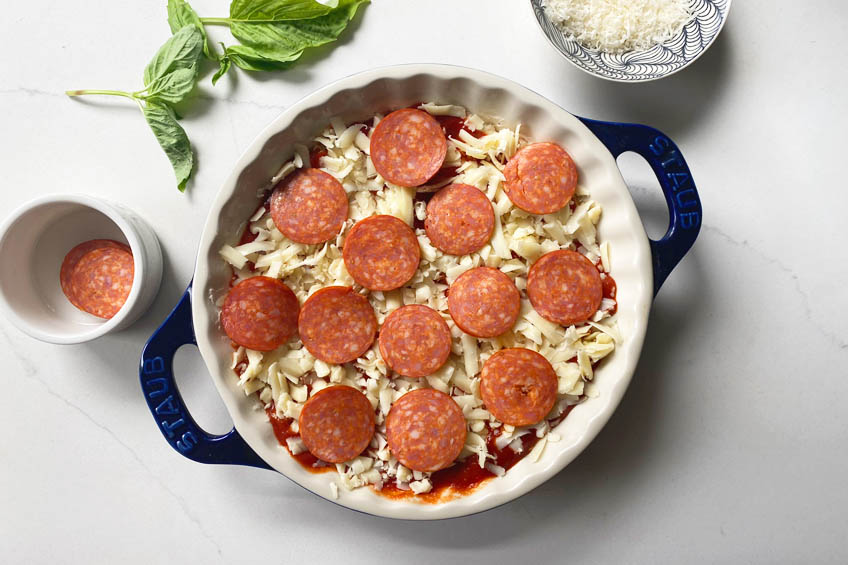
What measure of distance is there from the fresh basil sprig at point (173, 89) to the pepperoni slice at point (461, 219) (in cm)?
70

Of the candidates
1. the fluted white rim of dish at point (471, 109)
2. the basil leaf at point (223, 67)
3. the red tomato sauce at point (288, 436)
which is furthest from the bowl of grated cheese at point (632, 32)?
the red tomato sauce at point (288, 436)

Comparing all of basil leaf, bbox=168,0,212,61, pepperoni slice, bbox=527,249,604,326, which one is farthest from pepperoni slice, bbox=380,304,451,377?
basil leaf, bbox=168,0,212,61

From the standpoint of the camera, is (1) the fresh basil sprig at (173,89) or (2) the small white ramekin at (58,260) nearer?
(2) the small white ramekin at (58,260)

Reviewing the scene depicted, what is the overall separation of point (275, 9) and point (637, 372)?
4.59 ft

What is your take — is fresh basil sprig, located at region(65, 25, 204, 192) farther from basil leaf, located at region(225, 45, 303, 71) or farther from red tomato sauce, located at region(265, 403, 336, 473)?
red tomato sauce, located at region(265, 403, 336, 473)

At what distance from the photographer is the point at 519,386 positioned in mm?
1446

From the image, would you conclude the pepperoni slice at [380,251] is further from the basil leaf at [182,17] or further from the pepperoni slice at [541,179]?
the basil leaf at [182,17]

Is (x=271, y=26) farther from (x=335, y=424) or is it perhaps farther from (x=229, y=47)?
(x=335, y=424)

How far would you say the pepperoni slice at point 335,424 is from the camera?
57.7 inches

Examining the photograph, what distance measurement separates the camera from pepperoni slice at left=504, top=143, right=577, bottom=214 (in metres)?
1.44

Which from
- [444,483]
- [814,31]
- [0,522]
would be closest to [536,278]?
[444,483]

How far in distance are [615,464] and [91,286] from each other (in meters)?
1.52

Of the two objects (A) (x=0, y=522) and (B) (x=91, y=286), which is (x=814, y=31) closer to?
(B) (x=91, y=286)

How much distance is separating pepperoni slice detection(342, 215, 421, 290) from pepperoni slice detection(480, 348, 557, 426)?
32cm
